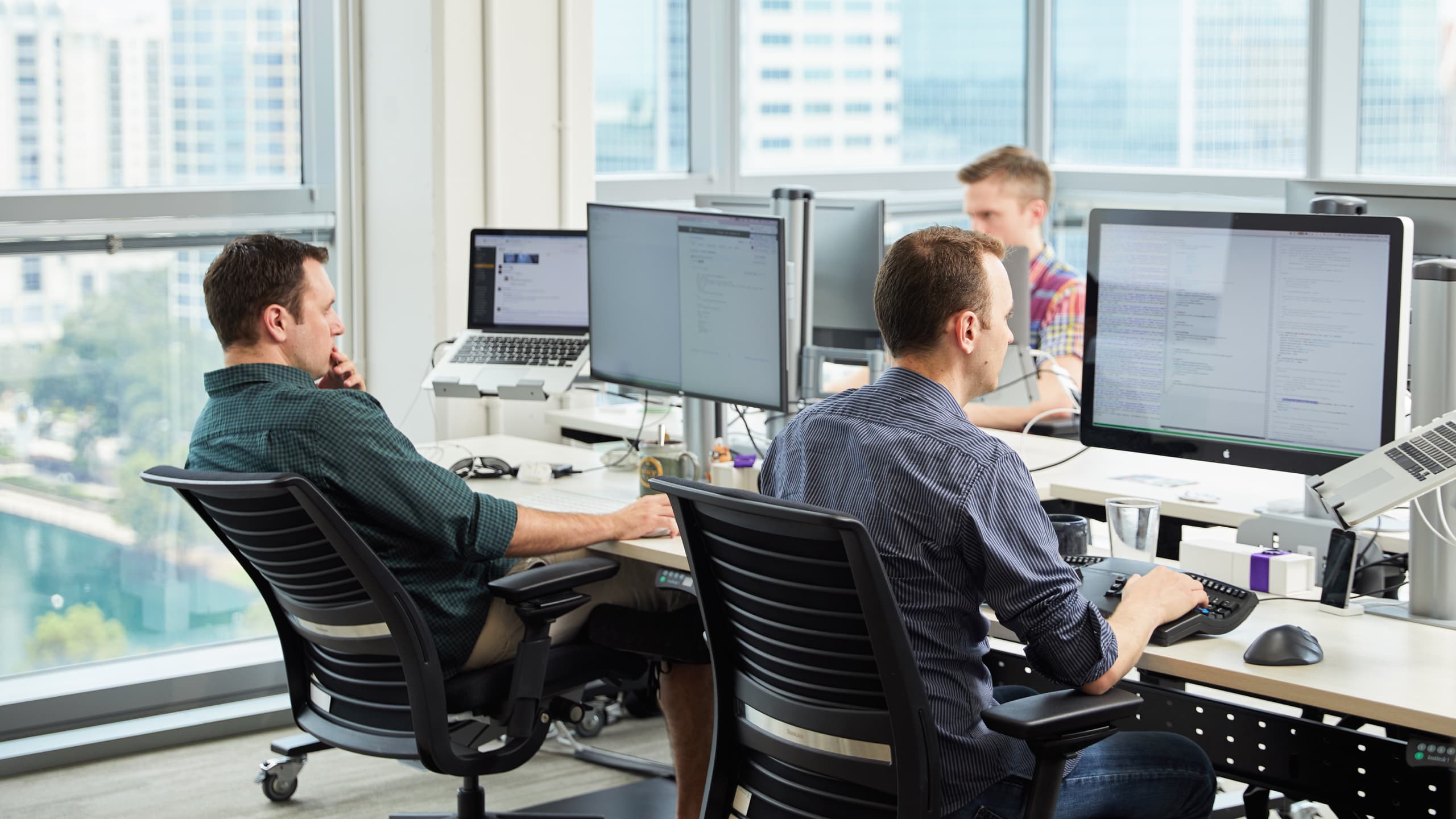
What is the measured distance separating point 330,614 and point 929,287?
1110mm

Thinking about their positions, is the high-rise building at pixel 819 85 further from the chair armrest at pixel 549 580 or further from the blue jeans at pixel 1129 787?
the blue jeans at pixel 1129 787

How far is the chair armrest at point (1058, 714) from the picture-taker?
1.70 metres

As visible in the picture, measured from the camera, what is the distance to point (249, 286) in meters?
2.47

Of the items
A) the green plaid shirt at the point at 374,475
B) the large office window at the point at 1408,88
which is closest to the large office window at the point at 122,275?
the green plaid shirt at the point at 374,475

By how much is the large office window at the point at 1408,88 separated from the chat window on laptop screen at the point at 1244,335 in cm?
305

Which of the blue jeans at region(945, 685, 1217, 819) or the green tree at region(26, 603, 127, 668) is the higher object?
the blue jeans at region(945, 685, 1217, 819)

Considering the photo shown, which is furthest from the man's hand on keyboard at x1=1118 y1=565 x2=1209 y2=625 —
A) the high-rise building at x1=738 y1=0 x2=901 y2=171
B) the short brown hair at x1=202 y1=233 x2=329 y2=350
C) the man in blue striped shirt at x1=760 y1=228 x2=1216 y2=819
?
the high-rise building at x1=738 y1=0 x2=901 y2=171

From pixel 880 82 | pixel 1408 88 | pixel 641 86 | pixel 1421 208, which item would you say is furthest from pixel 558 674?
pixel 1408 88

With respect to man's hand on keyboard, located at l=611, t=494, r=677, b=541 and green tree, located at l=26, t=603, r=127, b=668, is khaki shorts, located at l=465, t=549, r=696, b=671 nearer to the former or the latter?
man's hand on keyboard, located at l=611, t=494, r=677, b=541

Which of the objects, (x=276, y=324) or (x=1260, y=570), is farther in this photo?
(x=276, y=324)

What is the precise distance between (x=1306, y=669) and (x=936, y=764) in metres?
0.47

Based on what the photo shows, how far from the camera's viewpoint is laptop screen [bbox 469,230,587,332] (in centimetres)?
351

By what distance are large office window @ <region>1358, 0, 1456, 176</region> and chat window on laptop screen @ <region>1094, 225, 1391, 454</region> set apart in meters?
3.05

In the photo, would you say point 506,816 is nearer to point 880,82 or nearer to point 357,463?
point 357,463
